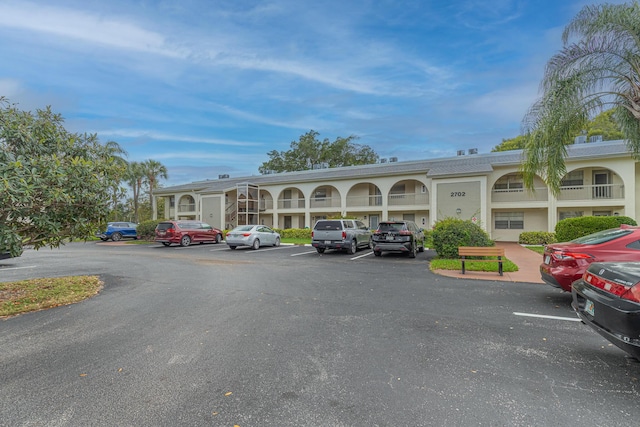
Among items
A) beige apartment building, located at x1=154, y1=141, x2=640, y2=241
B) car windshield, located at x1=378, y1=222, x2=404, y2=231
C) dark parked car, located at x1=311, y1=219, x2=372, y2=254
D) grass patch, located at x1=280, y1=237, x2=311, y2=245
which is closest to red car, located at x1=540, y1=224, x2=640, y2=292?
car windshield, located at x1=378, y1=222, x2=404, y2=231

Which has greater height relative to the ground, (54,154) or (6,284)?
(54,154)

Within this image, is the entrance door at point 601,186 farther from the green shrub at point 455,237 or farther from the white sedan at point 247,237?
the white sedan at point 247,237

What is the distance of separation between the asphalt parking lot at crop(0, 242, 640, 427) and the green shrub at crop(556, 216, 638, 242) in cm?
877

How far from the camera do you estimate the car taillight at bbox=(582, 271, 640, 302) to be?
3125 mm

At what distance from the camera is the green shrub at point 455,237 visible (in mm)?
12164

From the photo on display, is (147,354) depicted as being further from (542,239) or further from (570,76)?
(542,239)

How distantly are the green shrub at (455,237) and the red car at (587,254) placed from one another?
5813 mm

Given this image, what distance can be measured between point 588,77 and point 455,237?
6268 millimetres

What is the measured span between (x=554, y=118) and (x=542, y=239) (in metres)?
12.0

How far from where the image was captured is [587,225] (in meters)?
13.6

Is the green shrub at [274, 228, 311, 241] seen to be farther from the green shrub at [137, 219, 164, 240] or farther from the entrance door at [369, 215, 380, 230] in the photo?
the green shrub at [137, 219, 164, 240]

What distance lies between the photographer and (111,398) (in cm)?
302

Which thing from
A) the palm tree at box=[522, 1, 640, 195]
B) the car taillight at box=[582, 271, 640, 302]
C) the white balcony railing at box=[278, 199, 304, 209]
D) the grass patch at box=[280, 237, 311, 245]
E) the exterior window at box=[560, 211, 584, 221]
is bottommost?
the grass patch at box=[280, 237, 311, 245]

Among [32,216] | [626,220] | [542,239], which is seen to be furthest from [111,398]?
[542,239]
